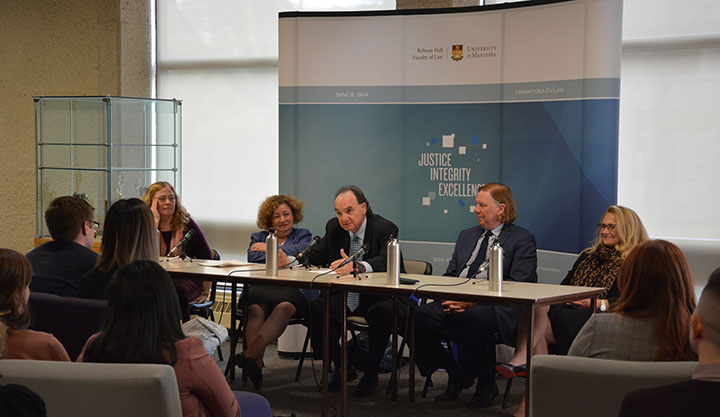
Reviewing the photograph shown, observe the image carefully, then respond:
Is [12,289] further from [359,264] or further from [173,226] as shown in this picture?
[173,226]

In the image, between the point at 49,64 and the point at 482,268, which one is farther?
the point at 49,64

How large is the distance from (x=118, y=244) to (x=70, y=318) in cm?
49

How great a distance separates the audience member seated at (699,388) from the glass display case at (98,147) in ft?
17.7

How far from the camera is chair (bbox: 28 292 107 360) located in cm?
328

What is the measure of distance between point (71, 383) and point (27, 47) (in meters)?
6.36

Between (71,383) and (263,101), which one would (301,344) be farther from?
(71,383)

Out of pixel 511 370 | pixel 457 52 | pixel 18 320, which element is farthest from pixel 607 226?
pixel 18 320

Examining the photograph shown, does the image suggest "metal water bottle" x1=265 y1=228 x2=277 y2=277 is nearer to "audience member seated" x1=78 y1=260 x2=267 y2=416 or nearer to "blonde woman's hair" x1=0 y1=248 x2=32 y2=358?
"blonde woman's hair" x1=0 y1=248 x2=32 y2=358

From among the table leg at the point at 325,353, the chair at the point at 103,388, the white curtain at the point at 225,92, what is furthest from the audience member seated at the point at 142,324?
the white curtain at the point at 225,92

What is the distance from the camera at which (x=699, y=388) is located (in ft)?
5.66

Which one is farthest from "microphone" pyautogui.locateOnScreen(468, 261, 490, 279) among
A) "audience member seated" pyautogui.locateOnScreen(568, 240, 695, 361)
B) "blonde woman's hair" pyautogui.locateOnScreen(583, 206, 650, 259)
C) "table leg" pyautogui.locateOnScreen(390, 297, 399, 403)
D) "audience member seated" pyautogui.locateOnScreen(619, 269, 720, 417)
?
"audience member seated" pyautogui.locateOnScreen(619, 269, 720, 417)

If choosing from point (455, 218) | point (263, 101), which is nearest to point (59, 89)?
point (263, 101)

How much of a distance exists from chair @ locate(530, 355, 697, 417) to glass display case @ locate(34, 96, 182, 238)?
4.91m

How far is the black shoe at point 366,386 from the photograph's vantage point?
4.82 meters
